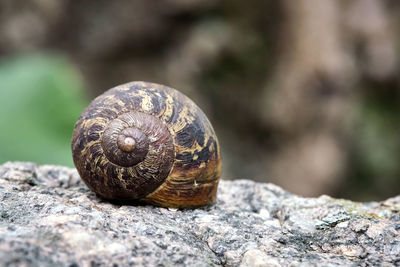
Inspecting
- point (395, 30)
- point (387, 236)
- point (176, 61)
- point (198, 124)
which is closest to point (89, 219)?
point (198, 124)

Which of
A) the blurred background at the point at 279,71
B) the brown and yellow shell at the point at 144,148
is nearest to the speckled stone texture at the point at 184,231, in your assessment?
the brown and yellow shell at the point at 144,148

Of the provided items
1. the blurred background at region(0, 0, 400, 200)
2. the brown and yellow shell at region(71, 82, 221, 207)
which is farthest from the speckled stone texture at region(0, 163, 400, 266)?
the blurred background at region(0, 0, 400, 200)

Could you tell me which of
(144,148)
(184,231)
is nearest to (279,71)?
(144,148)

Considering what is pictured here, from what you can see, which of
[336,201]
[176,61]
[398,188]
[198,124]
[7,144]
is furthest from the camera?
[176,61]

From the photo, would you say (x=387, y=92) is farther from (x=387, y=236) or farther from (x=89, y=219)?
(x=89, y=219)

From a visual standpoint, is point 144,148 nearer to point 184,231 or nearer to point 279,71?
point 184,231

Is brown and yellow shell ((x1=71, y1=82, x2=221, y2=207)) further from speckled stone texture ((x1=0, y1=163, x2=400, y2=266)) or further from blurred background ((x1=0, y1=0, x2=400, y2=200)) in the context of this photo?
blurred background ((x1=0, y1=0, x2=400, y2=200))
